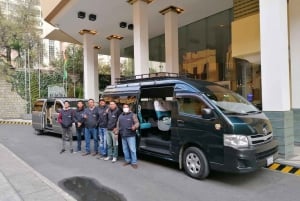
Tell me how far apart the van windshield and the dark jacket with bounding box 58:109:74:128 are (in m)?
5.13

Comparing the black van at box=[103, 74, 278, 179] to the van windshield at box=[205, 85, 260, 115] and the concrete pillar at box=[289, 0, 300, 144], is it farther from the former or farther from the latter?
the concrete pillar at box=[289, 0, 300, 144]

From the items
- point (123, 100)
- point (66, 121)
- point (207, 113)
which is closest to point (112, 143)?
point (123, 100)

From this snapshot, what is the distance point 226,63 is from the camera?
15906mm

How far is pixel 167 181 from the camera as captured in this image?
6680mm

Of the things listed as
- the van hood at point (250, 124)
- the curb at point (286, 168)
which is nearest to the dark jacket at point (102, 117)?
the van hood at point (250, 124)

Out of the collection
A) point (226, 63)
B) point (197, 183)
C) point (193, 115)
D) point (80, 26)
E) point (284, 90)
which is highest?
point (80, 26)

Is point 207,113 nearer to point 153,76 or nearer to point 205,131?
point 205,131

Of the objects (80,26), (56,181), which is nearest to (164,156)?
(56,181)

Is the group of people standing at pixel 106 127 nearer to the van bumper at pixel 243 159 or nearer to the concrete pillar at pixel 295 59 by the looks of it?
the van bumper at pixel 243 159

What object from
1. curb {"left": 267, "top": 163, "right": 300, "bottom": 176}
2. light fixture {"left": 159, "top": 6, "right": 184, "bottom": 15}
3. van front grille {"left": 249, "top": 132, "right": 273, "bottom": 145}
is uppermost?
light fixture {"left": 159, "top": 6, "right": 184, "bottom": 15}

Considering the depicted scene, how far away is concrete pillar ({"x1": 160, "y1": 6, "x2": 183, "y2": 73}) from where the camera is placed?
1456cm

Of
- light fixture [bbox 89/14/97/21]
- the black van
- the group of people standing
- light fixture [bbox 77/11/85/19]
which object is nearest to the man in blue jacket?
the group of people standing

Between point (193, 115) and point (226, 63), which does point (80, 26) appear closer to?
point (226, 63)

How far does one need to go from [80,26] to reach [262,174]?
14.1 meters
